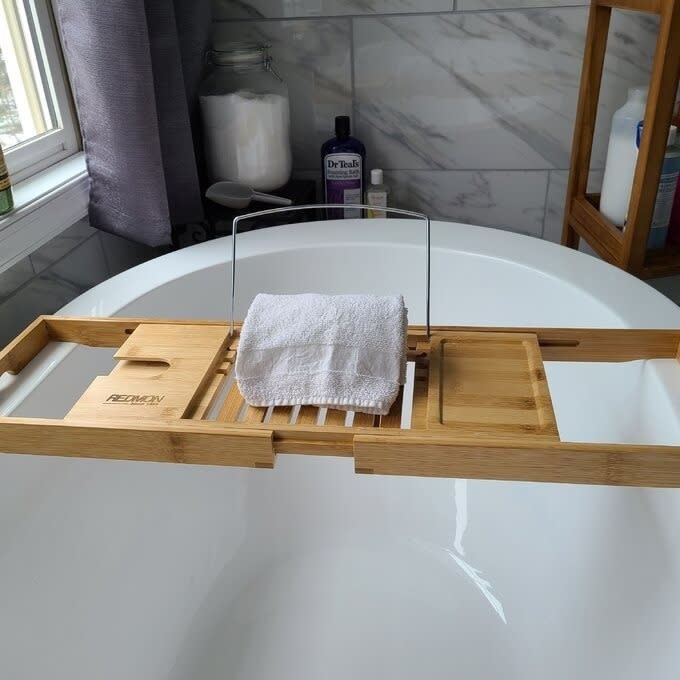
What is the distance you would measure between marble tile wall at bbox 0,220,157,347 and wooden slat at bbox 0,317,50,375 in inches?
11.6

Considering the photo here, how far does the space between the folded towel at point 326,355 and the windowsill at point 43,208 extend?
56cm

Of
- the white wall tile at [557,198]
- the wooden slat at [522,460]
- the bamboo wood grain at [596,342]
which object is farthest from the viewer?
the white wall tile at [557,198]

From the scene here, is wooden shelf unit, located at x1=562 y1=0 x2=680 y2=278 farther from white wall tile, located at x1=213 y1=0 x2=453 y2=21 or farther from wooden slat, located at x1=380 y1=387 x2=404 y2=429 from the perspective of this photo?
wooden slat, located at x1=380 y1=387 x2=404 y2=429

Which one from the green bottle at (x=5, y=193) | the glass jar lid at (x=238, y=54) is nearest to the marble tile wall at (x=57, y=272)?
the green bottle at (x=5, y=193)

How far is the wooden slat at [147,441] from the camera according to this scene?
66 cm

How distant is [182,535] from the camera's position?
1.13 meters

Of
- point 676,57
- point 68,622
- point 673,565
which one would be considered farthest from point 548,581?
point 676,57

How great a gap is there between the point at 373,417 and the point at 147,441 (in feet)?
0.76

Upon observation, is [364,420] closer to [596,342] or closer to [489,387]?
[489,387]

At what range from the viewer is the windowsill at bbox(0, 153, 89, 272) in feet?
3.75

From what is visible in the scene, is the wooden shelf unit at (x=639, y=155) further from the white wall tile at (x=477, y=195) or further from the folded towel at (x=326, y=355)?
the folded towel at (x=326, y=355)

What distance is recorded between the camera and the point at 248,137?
1.53 meters

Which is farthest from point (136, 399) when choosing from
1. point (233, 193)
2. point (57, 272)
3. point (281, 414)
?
point (233, 193)

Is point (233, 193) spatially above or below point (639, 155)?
below
